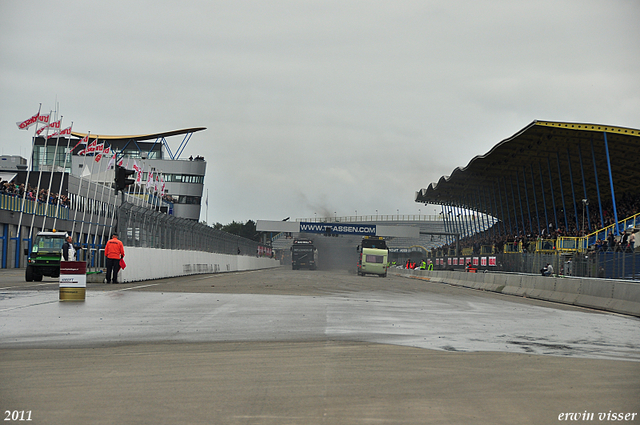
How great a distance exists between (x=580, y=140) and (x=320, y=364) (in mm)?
42745

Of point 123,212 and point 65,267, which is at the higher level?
point 123,212

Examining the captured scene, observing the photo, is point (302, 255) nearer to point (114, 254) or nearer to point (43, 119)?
point (43, 119)

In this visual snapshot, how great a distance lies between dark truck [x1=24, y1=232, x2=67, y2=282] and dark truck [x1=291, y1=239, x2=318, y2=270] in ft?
196

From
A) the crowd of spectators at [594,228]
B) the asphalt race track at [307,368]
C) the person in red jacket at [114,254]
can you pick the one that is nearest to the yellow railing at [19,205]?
the person in red jacket at [114,254]

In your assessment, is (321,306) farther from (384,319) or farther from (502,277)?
(502,277)

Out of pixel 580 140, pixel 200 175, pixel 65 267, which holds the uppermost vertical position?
pixel 200 175

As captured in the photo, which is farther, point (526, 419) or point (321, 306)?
point (321, 306)

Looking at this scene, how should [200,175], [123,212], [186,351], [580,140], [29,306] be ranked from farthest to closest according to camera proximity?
[200,175] < [580,140] < [123,212] < [29,306] < [186,351]

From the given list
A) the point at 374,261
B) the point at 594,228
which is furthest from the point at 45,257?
the point at 374,261

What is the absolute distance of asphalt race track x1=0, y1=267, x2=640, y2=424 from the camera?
5.62 metres

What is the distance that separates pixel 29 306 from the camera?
14938 mm

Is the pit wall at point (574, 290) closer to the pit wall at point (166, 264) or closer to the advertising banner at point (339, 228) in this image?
the pit wall at point (166, 264)

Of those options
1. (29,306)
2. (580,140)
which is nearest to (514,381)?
(29,306)

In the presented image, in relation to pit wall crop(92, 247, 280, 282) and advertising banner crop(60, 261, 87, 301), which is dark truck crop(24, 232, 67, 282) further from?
advertising banner crop(60, 261, 87, 301)
